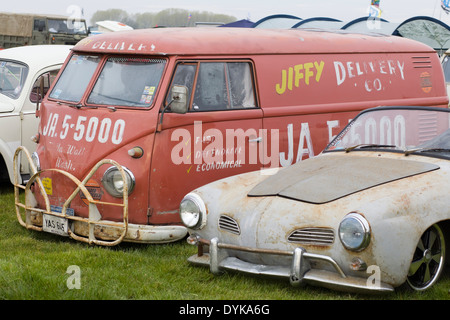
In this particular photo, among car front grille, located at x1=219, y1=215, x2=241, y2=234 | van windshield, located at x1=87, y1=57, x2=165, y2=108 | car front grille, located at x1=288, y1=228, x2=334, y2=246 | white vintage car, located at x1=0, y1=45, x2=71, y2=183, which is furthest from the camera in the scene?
white vintage car, located at x1=0, y1=45, x2=71, y2=183

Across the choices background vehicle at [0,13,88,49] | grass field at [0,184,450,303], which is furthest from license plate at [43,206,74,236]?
background vehicle at [0,13,88,49]

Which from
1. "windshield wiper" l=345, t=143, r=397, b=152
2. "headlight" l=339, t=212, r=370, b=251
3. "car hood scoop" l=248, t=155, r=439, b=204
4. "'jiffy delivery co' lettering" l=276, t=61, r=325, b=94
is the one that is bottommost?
"headlight" l=339, t=212, r=370, b=251

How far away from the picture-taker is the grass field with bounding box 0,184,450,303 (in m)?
4.85

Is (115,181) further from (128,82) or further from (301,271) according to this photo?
(301,271)

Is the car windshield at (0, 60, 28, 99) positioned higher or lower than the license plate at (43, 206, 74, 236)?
higher

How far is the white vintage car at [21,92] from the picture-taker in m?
8.62

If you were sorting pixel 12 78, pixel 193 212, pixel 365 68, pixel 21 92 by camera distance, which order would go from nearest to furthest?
pixel 193 212, pixel 365 68, pixel 21 92, pixel 12 78

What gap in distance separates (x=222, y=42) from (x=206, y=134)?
3.21 ft

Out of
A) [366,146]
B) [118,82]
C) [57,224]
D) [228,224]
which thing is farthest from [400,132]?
[57,224]

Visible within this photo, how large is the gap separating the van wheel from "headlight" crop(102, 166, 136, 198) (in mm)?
2583

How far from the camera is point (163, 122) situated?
252 inches

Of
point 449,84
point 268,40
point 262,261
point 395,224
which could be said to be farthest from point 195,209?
point 449,84

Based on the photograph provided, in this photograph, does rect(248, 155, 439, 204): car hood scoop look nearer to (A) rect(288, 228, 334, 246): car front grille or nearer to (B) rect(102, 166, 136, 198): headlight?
(A) rect(288, 228, 334, 246): car front grille
